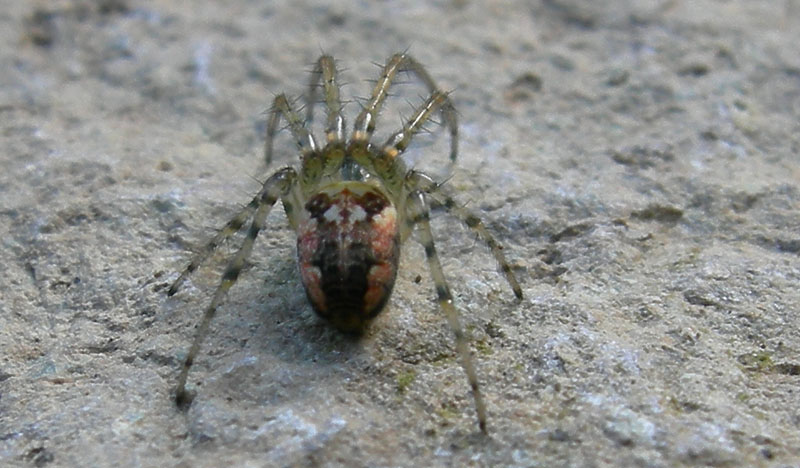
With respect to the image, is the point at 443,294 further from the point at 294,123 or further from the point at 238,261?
the point at 294,123

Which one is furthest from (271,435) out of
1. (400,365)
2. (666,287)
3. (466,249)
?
(666,287)

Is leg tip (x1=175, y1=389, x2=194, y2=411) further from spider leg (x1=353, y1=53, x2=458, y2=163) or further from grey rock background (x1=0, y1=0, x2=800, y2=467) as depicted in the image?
spider leg (x1=353, y1=53, x2=458, y2=163)

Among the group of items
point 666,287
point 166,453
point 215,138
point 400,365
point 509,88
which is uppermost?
point 509,88

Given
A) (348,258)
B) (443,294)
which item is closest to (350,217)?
(348,258)

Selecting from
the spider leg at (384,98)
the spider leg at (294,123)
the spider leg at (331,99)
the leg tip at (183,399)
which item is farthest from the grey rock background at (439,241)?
the spider leg at (331,99)

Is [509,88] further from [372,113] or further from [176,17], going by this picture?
[176,17]

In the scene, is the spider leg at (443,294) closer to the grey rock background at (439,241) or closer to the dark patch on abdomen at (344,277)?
the grey rock background at (439,241)
